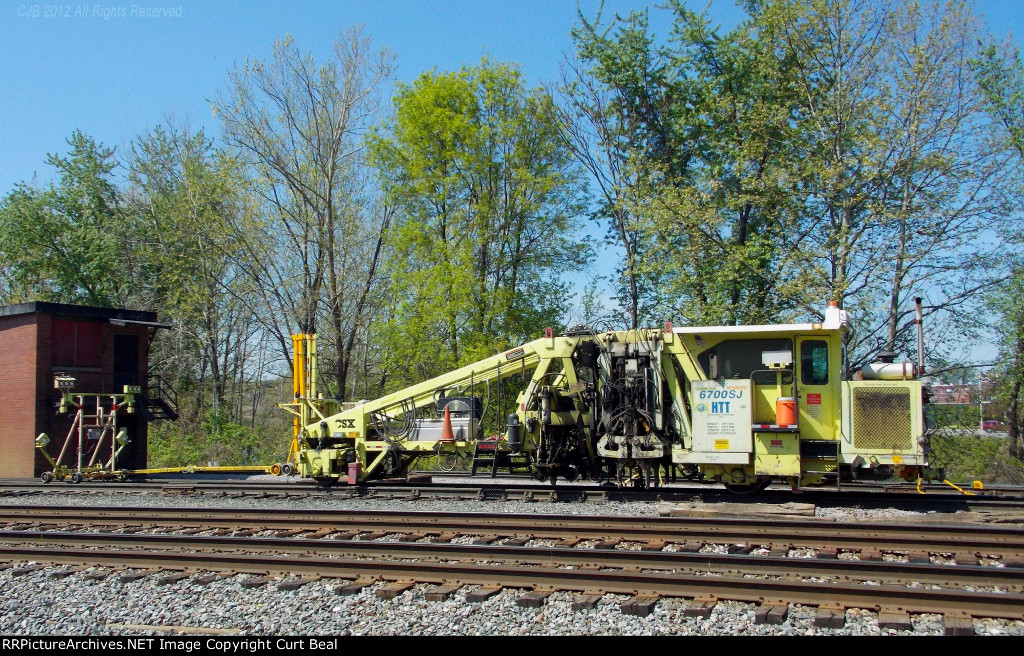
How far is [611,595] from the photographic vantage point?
263 inches

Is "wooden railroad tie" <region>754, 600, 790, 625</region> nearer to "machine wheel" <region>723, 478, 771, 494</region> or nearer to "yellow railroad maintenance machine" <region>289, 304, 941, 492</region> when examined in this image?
"yellow railroad maintenance machine" <region>289, 304, 941, 492</region>

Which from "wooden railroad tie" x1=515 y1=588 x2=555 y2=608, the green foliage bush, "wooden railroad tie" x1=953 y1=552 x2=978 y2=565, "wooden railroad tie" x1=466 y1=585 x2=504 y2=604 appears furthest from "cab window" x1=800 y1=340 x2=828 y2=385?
the green foliage bush

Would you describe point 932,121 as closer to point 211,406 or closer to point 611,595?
point 611,595

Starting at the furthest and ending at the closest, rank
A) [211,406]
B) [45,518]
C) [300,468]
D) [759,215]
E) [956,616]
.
→ [211,406]
[759,215]
[300,468]
[45,518]
[956,616]

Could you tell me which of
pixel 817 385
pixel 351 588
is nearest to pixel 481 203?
pixel 817 385

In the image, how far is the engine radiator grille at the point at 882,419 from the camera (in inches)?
409

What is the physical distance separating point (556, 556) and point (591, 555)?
0.38 m

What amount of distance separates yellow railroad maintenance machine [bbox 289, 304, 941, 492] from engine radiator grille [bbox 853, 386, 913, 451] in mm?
14

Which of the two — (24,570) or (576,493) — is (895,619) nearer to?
(576,493)

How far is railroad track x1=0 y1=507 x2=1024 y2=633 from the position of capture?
6352 millimetres

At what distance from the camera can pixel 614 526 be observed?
9422mm

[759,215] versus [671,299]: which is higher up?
[759,215]

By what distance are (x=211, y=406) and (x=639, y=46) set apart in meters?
23.1

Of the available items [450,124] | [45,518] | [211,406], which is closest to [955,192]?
[450,124]
